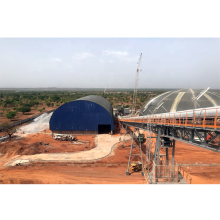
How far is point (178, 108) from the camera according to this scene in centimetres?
3045

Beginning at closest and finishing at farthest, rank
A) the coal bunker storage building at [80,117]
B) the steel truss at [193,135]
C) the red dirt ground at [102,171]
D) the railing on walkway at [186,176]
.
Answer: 1. the steel truss at [193,135]
2. the railing on walkway at [186,176]
3. the red dirt ground at [102,171]
4. the coal bunker storage building at [80,117]

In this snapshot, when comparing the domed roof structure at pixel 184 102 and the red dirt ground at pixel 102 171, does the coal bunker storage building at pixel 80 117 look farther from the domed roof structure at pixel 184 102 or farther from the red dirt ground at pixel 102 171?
the domed roof structure at pixel 184 102

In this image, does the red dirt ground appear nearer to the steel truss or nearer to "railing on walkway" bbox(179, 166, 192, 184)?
"railing on walkway" bbox(179, 166, 192, 184)

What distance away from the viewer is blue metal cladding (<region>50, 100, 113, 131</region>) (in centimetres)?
3812

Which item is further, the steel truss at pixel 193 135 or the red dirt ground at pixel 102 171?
the red dirt ground at pixel 102 171

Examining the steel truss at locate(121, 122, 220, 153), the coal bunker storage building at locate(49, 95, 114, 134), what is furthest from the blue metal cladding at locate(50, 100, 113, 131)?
the steel truss at locate(121, 122, 220, 153)

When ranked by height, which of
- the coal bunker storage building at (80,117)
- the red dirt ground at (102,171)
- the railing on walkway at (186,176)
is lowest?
the red dirt ground at (102,171)

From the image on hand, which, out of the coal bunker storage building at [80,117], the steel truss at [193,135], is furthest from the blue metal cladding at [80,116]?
the steel truss at [193,135]

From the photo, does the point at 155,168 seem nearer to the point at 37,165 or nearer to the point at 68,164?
the point at 68,164

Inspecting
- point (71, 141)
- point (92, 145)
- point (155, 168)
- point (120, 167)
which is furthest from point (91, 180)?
point (71, 141)

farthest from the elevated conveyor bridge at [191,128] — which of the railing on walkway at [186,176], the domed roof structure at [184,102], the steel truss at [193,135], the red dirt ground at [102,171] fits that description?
the domed roof structure at [184,102]

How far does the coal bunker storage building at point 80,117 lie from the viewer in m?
38.1

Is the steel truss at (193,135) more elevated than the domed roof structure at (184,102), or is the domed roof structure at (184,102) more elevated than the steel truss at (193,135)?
the domed roof structure at (184,102)

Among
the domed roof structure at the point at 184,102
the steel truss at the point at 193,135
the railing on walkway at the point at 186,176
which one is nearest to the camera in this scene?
the steel truss at the point at 193,135
